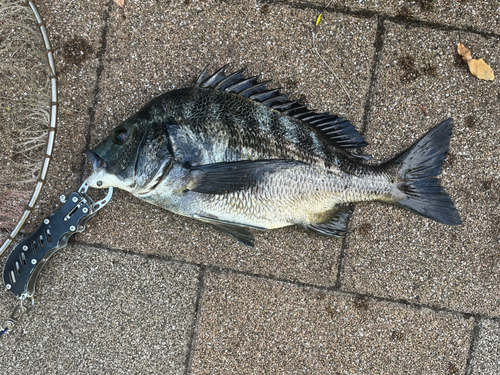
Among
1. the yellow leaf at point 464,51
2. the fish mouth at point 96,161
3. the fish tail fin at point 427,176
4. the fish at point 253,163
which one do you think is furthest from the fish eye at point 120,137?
the yellow leaf at point 464,51

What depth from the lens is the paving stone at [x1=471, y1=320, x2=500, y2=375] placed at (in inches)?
Result: 114

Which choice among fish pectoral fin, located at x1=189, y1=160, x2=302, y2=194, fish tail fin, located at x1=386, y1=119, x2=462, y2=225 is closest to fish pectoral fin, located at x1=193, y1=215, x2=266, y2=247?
fish pectoral fin, located at x1=189, y1=160, x2=302, y2=194

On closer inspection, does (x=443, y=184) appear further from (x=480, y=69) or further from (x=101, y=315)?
(x=101, y=315)

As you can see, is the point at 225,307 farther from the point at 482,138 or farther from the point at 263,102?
the point at 482,138

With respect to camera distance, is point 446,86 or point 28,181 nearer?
point 28,181

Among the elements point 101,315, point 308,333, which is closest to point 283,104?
point 308,333

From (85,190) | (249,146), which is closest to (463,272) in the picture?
(249,146)

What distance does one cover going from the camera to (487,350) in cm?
289

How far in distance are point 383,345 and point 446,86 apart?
7.34ft

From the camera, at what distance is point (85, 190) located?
104 inches

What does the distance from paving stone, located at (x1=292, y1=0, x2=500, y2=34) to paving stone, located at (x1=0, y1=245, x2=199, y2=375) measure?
2555 millimetres

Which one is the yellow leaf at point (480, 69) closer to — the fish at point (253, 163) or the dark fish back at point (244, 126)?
the fish at point (253, 163)

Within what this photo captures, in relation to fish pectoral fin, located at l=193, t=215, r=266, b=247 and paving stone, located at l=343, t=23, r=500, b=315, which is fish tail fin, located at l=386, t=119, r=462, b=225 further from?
fish pectoral fin, located at l=193, t=215, r=266, b=247

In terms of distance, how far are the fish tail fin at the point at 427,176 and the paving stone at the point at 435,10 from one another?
0.90 metres
